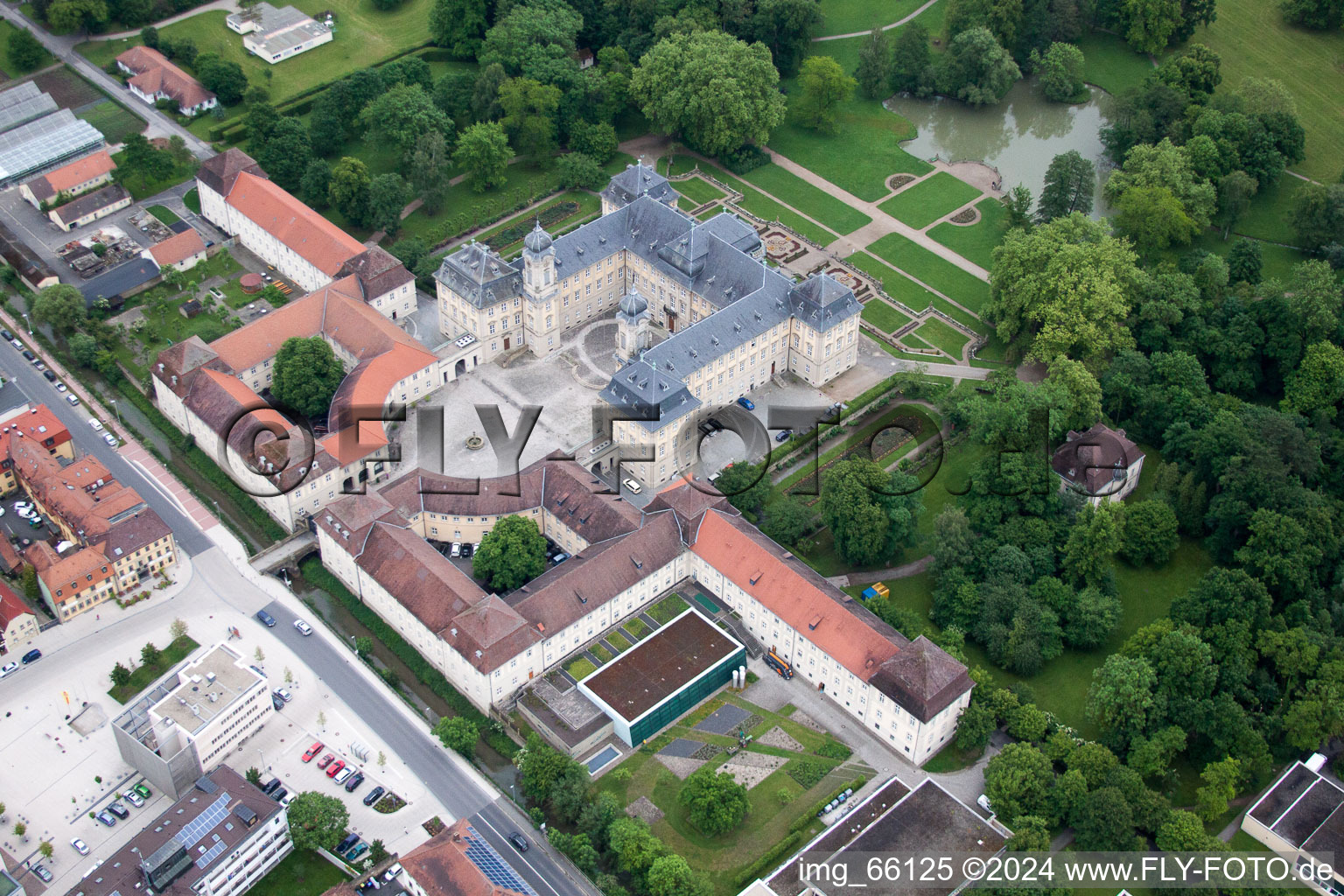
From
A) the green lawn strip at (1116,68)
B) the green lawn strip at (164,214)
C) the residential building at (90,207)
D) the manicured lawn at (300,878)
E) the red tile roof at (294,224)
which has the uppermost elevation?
the green lawn strip at (1116,68)

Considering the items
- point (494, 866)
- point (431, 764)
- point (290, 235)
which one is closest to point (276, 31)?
point (290, 235)

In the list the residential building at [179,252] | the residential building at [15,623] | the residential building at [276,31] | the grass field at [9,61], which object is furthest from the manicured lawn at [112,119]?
the residential building at [15,623]

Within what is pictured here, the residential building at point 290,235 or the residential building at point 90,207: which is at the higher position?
the residential building at point 290,235

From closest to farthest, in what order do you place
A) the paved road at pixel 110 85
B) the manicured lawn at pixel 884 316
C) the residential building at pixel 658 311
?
the residential building at pixel 658 311
the manicured lawn at pixel 884 316
the paved road at pixel 110 85

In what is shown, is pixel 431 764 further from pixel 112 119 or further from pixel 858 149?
pixel 112 119

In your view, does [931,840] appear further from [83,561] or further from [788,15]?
[788,15]

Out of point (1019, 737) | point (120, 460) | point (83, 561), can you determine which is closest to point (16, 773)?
point (83, 561)

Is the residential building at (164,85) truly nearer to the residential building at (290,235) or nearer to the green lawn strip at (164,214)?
the residential building at (290,235)

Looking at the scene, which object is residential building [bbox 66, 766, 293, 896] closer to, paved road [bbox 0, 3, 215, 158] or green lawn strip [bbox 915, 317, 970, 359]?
green lawn strip [bbox 915, 317, 970, 359]
